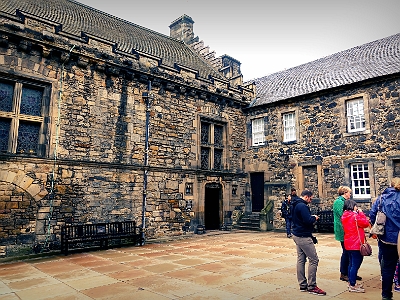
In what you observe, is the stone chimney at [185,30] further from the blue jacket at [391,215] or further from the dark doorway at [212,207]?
the blue jacket at [391,215]

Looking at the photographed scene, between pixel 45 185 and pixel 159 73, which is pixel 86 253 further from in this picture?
pixel 159 73

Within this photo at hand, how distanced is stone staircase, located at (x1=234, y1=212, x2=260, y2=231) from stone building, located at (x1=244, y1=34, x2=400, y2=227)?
0.65 m

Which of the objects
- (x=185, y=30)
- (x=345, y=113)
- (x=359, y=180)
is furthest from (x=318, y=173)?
(x=185, y=30)

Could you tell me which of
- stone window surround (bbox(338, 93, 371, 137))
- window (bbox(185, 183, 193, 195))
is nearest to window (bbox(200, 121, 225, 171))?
window (bbox(185, 183, 193, 195))

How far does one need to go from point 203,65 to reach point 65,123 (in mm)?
9716

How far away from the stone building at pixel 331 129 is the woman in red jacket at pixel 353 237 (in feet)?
25.4

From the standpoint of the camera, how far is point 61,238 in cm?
873

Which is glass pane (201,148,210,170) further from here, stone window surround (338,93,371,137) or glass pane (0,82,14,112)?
glass pane (0,82,14,112)

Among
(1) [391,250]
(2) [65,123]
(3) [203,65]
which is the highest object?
(3) [203,65]

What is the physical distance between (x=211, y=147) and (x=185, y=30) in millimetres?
10003

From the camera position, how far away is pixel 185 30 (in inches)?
Result: 784

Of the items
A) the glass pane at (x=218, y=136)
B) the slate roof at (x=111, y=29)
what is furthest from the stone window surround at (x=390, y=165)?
the slate roof at (x=111, y=29)

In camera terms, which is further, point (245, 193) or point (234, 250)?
point (245, 193)

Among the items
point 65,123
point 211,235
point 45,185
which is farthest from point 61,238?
point 211,235
